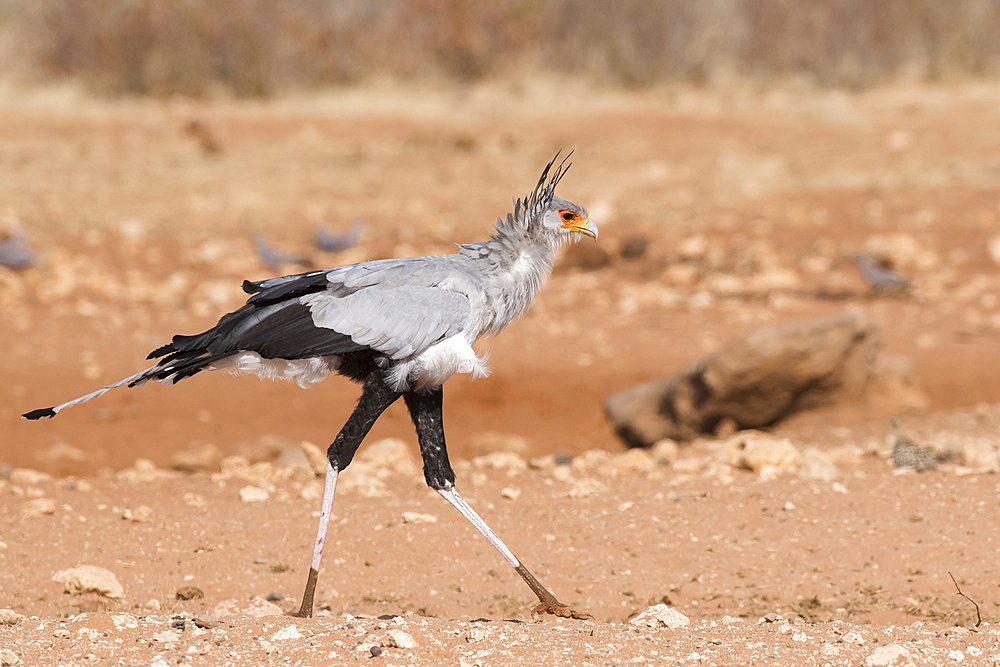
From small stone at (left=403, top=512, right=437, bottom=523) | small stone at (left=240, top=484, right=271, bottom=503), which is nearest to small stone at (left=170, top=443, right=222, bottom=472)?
small stone at (left=240, top=484, right=271, bottom=503)

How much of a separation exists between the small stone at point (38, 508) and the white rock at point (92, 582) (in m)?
1.05

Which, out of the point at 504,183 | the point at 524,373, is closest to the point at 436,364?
the point at 524,373

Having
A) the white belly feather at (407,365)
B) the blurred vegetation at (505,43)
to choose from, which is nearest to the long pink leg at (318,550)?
the white belly feather at (407,365)

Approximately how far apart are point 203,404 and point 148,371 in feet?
12.8

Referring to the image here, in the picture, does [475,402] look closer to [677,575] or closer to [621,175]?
[677,575]

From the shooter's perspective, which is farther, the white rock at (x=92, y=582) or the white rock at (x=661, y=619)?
the white rock at (x=92, y=582)

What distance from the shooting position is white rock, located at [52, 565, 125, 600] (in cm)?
459

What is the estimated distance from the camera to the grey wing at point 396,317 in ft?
13.4

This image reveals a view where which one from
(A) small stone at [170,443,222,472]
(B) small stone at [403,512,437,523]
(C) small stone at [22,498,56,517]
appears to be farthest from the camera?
(A) small stone at [170,443,222,472]

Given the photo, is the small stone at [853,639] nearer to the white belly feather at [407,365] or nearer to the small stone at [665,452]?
the white belly feather at [407,365]

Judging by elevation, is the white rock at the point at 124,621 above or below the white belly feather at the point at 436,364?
below

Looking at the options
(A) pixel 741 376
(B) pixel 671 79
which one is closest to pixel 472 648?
(A) pixel 741 376

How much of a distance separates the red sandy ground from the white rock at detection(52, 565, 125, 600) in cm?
9

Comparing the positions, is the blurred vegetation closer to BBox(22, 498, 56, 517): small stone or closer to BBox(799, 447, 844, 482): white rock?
BBox(799, 447, 844, 482): white rock
